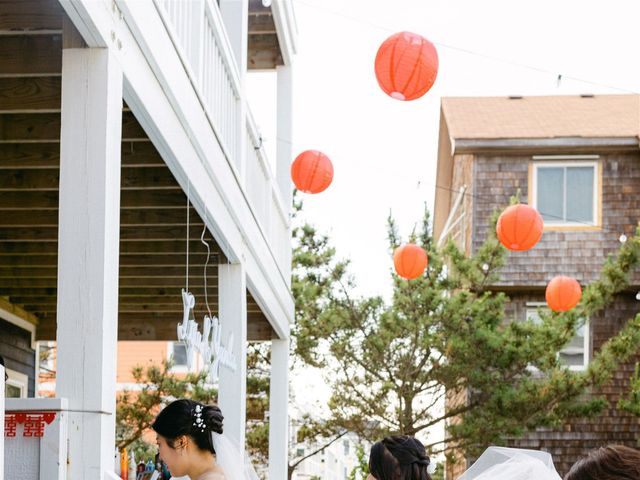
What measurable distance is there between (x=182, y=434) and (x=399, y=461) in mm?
830

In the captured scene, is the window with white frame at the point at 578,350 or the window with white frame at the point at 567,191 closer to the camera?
the window with white frame at the point at 578,350

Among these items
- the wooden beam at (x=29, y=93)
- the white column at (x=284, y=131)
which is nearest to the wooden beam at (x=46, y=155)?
the wooden beam at (x=29, y=93)

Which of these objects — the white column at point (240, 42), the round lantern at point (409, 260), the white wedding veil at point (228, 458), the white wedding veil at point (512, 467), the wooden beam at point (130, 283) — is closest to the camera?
A: the white wedding veil at point (512, 467)

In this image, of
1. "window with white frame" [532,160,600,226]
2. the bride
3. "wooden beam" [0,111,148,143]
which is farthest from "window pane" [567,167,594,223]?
the bride

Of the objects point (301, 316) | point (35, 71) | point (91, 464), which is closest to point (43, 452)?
point (91, 464)

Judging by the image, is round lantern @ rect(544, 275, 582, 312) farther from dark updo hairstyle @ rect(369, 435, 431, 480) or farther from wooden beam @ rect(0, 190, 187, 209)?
dark updo hairstyle @ rect(369, 435, 431, 480)

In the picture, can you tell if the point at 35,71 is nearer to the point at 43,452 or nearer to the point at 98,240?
the point at 98,240

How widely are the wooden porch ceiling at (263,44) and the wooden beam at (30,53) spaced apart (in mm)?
6457

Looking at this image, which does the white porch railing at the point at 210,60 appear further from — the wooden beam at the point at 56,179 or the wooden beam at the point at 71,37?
the wooden beam at the point at 71,37

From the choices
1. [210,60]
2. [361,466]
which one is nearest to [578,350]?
[361,466]

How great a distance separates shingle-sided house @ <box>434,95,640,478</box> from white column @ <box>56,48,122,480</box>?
18.2 m

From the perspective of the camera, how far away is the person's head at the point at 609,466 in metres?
2.45

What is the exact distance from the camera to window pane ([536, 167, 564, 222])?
2217 centimetres

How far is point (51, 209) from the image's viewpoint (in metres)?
8.27
